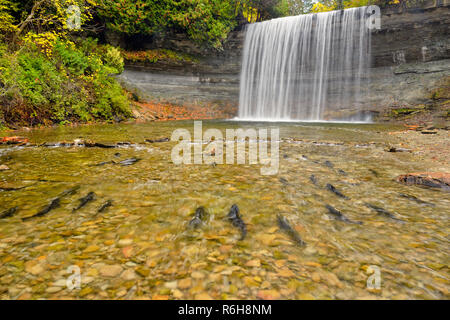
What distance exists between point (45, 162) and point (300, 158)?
489cm

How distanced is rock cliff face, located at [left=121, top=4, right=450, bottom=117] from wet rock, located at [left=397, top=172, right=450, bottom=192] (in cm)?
1593

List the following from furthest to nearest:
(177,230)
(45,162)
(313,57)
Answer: (313,57)
(45,162)
(177,230)

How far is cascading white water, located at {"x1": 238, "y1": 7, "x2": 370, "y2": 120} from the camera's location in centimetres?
1831

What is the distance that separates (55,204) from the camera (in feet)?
7.91

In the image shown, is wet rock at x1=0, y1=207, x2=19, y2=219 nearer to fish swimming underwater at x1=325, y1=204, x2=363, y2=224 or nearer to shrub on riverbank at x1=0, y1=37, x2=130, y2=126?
fish swimming underwater at x1=325, y1=204, x2=363, y2=224

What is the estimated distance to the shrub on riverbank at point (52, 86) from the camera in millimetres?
7945

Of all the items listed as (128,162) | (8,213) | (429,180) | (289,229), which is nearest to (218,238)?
(289,229)

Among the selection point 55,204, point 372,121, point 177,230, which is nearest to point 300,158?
point 177,230

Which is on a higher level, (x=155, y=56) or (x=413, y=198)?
(x=155, y=56)

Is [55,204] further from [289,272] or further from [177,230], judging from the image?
[289,272]

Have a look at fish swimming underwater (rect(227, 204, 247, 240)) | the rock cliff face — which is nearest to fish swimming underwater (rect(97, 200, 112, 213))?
fish swimming underwater (rect(227, 204, 247, 240))

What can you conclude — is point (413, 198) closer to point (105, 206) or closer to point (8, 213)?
point (105, 206)

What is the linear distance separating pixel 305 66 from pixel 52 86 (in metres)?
18.8

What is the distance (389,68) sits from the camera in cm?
1714
